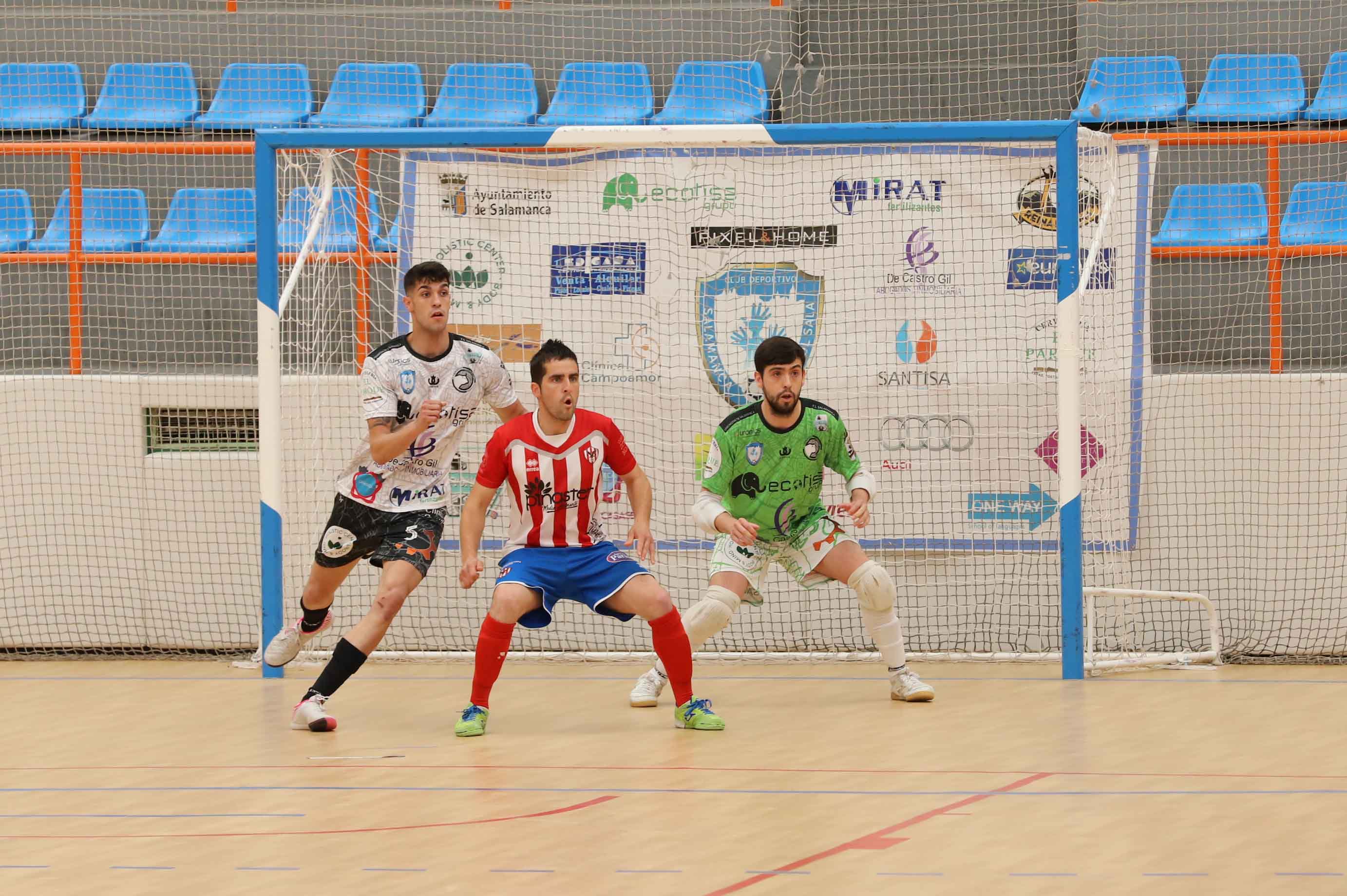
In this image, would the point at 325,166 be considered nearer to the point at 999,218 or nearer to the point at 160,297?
the point at 160,297

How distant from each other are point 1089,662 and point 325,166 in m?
4.81

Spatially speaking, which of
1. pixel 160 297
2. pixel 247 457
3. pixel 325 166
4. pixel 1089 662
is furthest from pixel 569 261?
pixel 1089 662

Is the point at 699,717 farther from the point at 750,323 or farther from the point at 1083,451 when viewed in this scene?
the point at 1083,451

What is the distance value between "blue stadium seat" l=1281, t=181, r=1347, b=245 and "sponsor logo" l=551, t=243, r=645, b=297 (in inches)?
159

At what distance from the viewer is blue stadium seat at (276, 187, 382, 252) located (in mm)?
9109

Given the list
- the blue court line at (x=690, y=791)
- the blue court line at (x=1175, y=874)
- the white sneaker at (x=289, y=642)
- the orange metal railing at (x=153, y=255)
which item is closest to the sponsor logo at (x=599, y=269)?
the orange metal railing at (x=153, y=255)

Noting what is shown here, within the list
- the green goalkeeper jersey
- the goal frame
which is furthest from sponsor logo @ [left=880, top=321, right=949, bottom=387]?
the green goalkeeper jersey

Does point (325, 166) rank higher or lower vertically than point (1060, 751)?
higher

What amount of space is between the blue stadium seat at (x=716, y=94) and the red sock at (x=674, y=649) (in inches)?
220

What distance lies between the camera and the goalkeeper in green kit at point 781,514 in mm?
7152

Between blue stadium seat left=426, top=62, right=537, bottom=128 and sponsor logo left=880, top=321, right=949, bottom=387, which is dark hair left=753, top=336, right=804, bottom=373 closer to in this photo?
sponsor logo left=880, top=321, right=949, bottom=387

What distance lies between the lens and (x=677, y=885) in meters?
4.24

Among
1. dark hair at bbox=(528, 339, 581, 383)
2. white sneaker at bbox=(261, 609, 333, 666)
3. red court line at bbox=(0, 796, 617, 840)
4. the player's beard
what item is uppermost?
dark hair at bbox=(528, 339, 581, 383)

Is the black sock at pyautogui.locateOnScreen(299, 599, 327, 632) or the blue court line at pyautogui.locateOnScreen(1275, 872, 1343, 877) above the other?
the black sock at pyautogui.locateOnScreen(299, 599, 327, 632)
